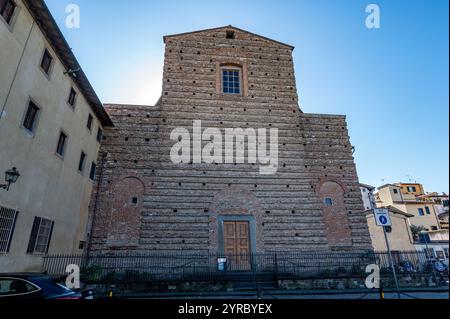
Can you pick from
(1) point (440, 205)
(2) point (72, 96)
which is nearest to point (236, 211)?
(2) point (72, 96)

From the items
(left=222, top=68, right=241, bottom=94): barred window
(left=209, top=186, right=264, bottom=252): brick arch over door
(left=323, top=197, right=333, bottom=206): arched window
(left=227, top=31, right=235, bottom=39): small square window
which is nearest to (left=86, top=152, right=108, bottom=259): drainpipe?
(left=209, top=186, right=264, bottom=252): brick arch over door

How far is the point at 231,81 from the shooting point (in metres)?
17.9

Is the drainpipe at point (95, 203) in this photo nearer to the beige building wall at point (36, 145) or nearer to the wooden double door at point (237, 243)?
the beige building wall at point (36, 145)

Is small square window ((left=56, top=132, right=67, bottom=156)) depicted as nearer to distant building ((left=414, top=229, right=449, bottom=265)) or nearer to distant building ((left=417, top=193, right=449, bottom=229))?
distant building ((left=414, top=229, right=449, bottom=265))

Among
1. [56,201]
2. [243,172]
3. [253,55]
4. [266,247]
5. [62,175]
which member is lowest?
[266,247]

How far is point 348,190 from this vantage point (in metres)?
15.8

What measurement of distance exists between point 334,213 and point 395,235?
13.8 m

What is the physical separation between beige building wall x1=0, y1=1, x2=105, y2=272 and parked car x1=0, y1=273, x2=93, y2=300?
4.02 metres

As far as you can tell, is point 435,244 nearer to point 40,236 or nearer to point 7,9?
point 40,236

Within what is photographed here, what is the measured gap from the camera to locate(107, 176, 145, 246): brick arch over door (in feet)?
43.9

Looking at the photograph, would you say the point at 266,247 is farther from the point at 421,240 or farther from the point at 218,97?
the point at 421,240
